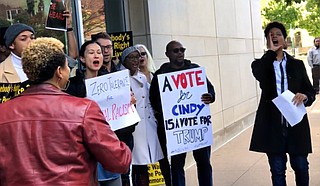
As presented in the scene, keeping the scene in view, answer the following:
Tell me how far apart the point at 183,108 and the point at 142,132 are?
0.52 meters

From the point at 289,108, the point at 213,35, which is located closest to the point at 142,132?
the point at 289,108

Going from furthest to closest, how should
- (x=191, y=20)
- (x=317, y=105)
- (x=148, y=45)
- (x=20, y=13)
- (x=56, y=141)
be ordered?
(x=317, y=105), (x=191, y=20), (x=148, y=45), (x=20, y=13), (x=56, y=141)

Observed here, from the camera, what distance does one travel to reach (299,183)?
5.54 meters

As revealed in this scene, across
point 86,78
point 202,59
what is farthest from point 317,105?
point 86,78

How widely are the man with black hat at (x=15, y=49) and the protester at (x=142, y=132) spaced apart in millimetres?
1487

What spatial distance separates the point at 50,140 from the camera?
106 inches

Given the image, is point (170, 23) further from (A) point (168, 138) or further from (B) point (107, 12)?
(A) point (168, 138)

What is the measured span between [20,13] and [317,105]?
11.1m

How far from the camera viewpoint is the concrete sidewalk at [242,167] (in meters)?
7.32

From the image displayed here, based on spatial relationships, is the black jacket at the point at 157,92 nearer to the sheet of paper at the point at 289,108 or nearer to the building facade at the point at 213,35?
the sheet of paper at the point at 289,108

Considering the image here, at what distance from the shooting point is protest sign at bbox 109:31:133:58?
6664mm

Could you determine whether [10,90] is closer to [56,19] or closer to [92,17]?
[56,19]

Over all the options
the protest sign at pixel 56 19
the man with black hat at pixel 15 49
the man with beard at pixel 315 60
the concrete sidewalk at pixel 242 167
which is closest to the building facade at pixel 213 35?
the concrete sidewalk at pixel 242 167

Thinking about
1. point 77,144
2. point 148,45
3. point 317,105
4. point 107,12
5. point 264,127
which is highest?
point 107,12
